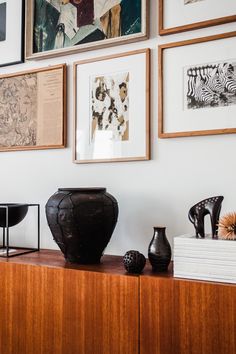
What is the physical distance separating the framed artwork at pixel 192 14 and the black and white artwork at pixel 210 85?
0.58 ft

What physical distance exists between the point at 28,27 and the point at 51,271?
1292 mm

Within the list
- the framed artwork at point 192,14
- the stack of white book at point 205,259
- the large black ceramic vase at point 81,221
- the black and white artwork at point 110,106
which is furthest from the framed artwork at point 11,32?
the stack of white book at point 205,259

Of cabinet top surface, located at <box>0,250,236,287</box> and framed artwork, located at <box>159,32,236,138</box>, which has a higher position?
framed artwork, located at <box>159,32,236,138</box>

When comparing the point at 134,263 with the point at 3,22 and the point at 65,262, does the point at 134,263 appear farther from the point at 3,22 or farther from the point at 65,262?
the point at 3,22

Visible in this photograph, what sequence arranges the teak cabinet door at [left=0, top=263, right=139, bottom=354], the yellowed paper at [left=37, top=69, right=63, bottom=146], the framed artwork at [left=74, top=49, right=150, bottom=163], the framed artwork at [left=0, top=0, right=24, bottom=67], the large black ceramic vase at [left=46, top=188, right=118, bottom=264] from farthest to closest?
the framed artwork at [left=0, top=0, right=24, bottom=67]
the yellowed paper at [left=37, top=69, right=63, bottom=146]
the framed artwork at [left=74, top=49, right=150, bottom=163]
the large black ceramic vase at [left=46, top=188, right=118, bottom=264]
the teak cabinet door at [left=0, top=263, right=139, bottom=354]

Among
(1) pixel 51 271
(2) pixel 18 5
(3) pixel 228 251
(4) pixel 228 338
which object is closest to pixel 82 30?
(2) pixel 18 5

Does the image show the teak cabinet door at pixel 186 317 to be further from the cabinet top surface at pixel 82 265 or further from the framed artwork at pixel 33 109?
the framed artwork at pixel 33 109

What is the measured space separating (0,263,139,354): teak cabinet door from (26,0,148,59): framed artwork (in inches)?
42.6

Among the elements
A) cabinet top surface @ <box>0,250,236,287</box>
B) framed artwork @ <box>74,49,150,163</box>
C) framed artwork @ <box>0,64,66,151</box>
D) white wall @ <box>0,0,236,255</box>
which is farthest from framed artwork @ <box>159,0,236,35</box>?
cabinet top surface @ <box>0,250,236,287</box>

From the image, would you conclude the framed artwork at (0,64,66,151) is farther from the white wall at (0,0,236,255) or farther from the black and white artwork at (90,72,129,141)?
the black and white artwork at (90,72,129,141)

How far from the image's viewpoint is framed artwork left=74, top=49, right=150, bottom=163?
1.65 meters

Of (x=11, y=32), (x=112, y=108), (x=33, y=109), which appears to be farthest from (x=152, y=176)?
(x=11, y=32)

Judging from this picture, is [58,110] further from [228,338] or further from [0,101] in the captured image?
[228,338]

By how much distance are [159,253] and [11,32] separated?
57.2 inches
